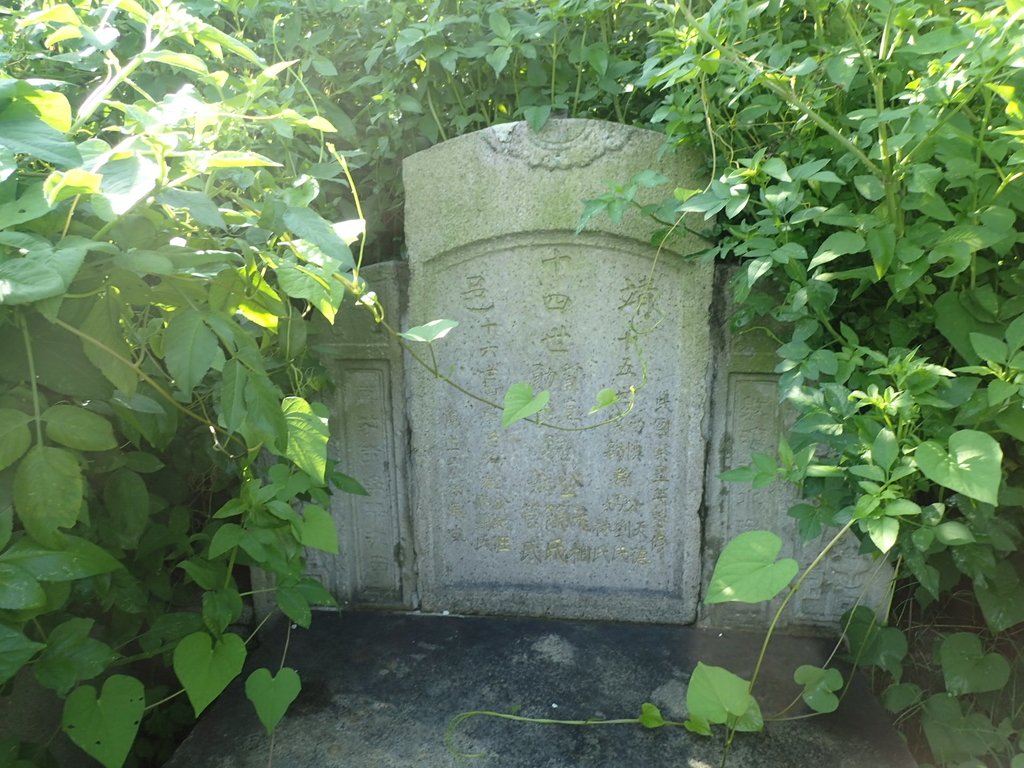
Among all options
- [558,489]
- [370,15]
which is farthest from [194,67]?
[558,489]

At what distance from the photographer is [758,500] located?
91.2 inches

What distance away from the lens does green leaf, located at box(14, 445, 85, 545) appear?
45.8 inches

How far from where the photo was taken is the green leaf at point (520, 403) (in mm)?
1616

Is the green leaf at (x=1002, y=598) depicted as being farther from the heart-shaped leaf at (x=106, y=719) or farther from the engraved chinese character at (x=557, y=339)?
the heart-shaped leaf at (x=106, y=719)

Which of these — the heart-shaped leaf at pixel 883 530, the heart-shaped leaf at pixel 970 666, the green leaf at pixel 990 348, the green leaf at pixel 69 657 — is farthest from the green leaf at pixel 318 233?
the heart-shaped leaf at pixel 970 666

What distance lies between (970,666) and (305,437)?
1.64 m

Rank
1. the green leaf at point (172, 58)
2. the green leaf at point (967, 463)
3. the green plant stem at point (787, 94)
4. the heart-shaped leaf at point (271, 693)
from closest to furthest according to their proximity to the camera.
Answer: the green leaf at point (172, 58) → the green leaf at point (967, 463) → the green plant stem at point (787, 94) → the heart-shaped leaf at point (271, 693)

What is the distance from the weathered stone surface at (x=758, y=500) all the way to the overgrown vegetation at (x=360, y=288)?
0.11 m

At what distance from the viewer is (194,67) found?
124 cm

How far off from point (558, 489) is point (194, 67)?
1637mm

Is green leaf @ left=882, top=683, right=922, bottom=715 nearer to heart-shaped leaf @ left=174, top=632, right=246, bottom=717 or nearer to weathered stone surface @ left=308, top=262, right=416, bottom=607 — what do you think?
weathered stone surface @ left=308, top=262, right=416, bottom=607

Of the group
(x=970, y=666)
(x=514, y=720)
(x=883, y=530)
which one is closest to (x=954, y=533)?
(x=883, y=530)

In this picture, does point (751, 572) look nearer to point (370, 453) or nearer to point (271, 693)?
point (271, 693)

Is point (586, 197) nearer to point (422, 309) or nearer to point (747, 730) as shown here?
point (422, 309)
